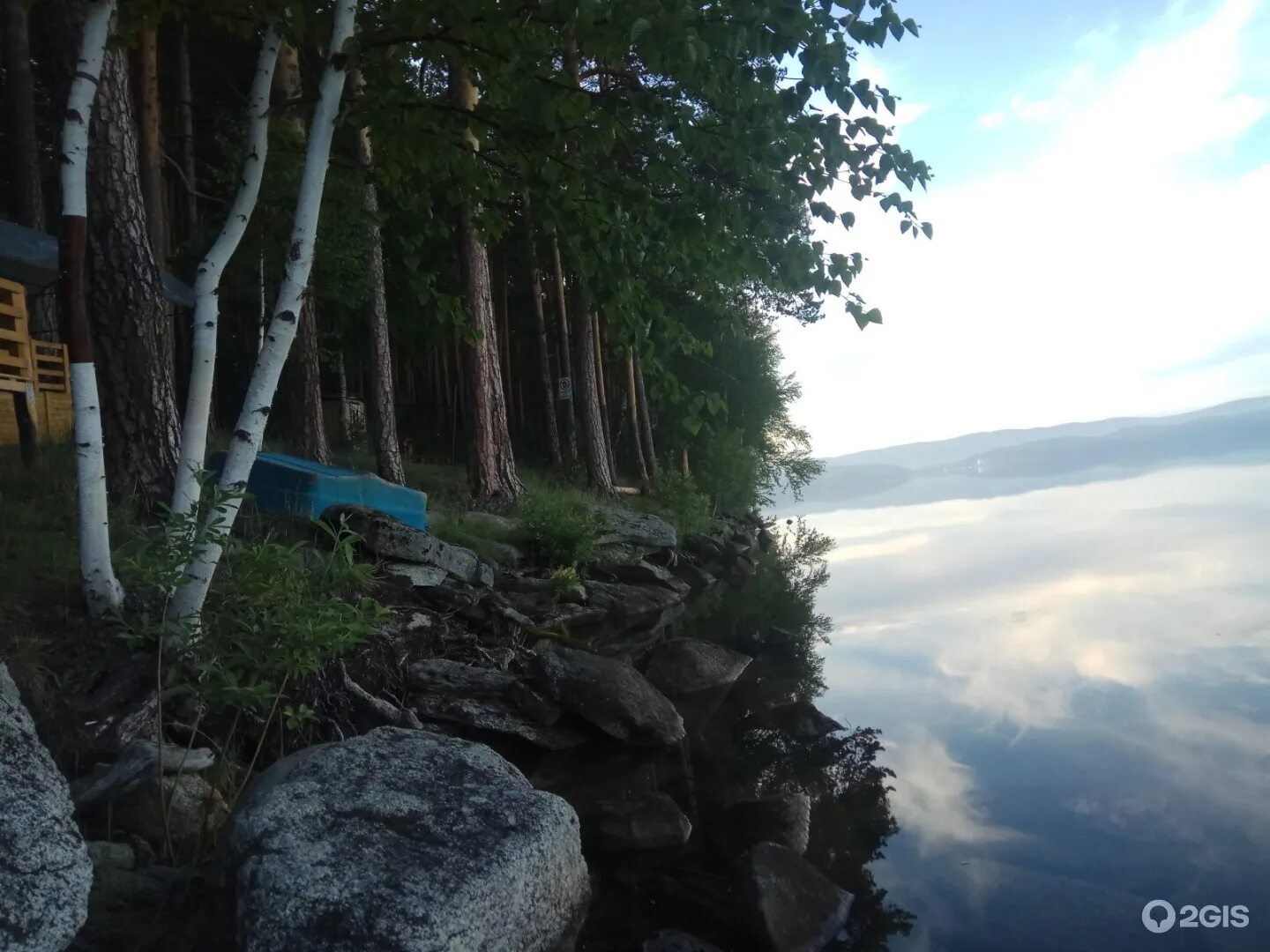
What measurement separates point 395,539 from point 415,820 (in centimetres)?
532

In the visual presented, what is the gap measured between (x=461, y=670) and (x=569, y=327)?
17.4m

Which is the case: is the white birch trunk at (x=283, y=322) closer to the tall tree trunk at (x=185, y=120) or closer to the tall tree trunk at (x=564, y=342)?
the tall tree trunk at (x=185, y=120)

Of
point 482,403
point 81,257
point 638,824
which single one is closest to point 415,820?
point 638,824

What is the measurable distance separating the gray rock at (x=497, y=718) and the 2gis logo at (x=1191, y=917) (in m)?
4.03

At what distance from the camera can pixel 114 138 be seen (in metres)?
7.76

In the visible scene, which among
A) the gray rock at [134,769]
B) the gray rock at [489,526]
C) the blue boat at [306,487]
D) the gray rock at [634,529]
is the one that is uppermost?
the blue boat at [306,487]

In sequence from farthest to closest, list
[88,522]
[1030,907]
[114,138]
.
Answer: [114,138] < [88,522] < [1030,907]

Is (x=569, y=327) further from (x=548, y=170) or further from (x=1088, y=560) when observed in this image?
(x=548, y=170)

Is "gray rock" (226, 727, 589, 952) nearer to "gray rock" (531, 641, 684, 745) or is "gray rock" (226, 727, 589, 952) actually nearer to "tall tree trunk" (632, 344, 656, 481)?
"gray rock" (531, 641, 684, 745)

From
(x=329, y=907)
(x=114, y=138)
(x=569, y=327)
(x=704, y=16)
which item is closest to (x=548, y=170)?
(x=704, y=16)

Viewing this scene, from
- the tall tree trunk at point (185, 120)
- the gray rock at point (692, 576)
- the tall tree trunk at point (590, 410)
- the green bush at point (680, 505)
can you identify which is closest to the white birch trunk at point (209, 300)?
the tall tree trunk at point (185, 120)

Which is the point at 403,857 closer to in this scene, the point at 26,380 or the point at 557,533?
the point at 26,380

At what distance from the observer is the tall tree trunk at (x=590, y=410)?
19531mm

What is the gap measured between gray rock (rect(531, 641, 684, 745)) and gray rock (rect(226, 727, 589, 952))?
117 inches
